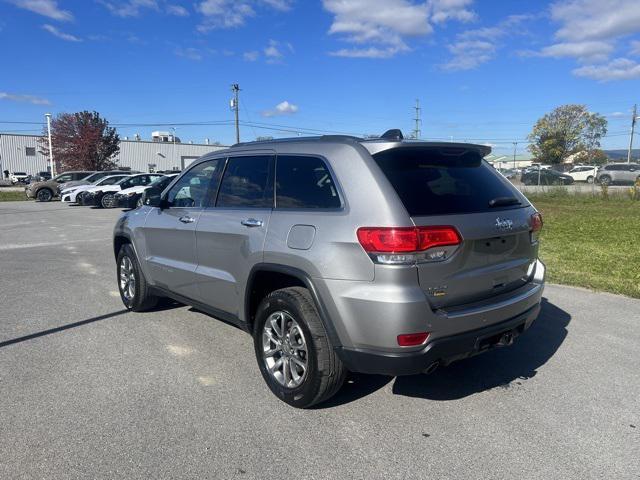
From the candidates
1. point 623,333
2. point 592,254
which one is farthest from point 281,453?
point 592,254

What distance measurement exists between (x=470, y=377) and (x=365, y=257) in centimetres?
166

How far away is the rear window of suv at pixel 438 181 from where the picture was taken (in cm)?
310

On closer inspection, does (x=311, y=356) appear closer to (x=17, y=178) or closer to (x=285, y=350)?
(x=285, y=350)

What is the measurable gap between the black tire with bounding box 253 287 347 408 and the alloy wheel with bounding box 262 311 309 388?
0.05m

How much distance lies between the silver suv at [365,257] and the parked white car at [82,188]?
2122cm

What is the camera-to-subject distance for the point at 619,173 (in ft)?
124

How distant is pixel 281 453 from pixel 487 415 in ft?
4.59

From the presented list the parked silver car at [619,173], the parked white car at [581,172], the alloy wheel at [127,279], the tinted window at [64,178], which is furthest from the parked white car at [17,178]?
the alloy wheel at [127,279]

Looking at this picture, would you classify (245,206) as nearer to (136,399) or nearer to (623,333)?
(136,399)

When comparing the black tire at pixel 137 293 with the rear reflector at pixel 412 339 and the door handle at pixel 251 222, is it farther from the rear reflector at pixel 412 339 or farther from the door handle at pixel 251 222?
the rear reflector at pixel 412 339

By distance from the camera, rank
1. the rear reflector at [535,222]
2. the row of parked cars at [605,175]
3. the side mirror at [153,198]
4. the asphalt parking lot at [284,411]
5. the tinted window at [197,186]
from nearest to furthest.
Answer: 1. the asphalt parking lot at [284,411]
2. the rear reflector at [535,222]
3. the tinted window at [197,186]
4. the side mirror at [153,198]
5. the row of parked cars at [605,175]

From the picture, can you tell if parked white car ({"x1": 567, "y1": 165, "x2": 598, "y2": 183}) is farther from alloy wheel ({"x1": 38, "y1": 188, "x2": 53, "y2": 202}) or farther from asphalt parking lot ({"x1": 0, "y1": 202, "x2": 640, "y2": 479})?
asphalt parking lot ({"x1": 0, "y1": 202, "x2": 640, "y2": 479})

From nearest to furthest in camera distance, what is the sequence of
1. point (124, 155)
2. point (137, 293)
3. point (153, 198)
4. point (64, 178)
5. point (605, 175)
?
1. point (153, 198)
2. point (137, 293)
3. point (64, 178)
4. point (605, 175)
5. point (124, 155)

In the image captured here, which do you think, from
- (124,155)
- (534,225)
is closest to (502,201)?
(534,225)
